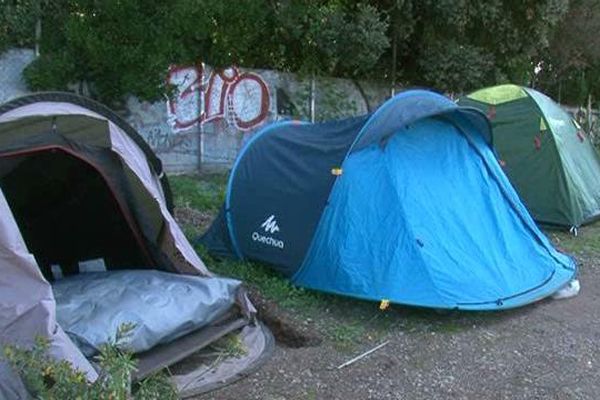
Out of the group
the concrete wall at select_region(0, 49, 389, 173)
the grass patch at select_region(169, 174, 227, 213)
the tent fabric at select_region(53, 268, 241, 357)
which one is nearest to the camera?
the tent fabric at select_region(53, 268, 241, 357)

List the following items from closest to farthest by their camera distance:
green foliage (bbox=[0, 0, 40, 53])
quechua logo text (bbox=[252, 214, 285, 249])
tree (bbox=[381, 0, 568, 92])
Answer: quechua logo text (bbox=[252, 214, 285, 249]) < green foliage (bbox=[0, 0, 40, 53]) < tree (bbox=[381, 0, 568, 92])

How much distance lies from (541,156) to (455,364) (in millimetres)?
5709

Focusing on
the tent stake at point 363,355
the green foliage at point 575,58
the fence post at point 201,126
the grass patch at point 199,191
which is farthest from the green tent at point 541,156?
the green foliage at point 575,58

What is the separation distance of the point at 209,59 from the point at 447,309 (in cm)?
826

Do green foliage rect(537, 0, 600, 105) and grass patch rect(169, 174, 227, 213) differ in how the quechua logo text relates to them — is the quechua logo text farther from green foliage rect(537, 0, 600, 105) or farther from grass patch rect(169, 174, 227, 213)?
green foliage rect(537, 0, 600, 105)

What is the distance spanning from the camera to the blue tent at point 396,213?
614 cm

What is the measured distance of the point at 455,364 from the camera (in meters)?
5.37

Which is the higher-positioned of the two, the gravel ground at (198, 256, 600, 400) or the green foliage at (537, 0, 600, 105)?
the green foliage at (537, 0, 600, 105)

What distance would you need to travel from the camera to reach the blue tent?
614 cm

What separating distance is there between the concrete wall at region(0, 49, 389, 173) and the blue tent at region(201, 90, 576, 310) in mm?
5281

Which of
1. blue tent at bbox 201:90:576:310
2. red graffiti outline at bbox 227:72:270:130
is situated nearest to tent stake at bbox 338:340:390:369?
blue tent at bbox 201:90:576:310

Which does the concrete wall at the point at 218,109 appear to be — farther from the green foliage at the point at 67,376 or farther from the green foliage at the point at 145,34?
the green foliage at the point at 67,376

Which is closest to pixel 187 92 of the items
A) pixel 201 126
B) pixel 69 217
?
pixel 201 126

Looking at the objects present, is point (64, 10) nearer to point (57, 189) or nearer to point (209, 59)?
point (209, 59)
